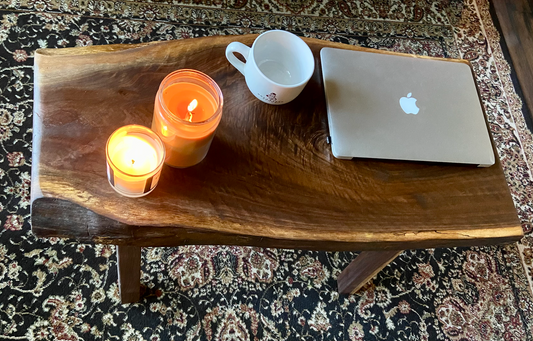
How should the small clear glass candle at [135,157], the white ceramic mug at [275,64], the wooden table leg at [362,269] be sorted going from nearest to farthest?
the small clear glass candle at [135,157] → the white ceramic mug at [275,64] → the wooden table leg at [362,269]

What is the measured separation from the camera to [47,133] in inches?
26.4

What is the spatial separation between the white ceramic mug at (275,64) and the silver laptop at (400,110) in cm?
7

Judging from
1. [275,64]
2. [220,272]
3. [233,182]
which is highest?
[275,64]

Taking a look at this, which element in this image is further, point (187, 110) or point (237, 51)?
point (237, 51)

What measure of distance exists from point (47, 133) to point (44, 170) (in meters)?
Result: 0.07

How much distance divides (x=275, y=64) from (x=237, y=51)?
8 centimetres

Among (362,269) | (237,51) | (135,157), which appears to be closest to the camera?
(135,157)

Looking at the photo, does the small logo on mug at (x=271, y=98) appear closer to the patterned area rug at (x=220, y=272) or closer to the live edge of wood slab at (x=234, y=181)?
the live edge of wood slab at (x=234, y=181)

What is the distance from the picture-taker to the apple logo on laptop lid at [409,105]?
84 cm

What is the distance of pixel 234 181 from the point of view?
717 mm

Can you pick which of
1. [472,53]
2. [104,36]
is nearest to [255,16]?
[104,36]

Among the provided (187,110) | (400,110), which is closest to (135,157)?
(187,110)

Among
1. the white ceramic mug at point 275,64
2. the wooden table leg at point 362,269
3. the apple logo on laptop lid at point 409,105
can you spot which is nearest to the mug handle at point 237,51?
the white ceramic mug at point 275,64

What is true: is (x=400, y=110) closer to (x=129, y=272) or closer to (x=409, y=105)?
(x=409, y=105)
